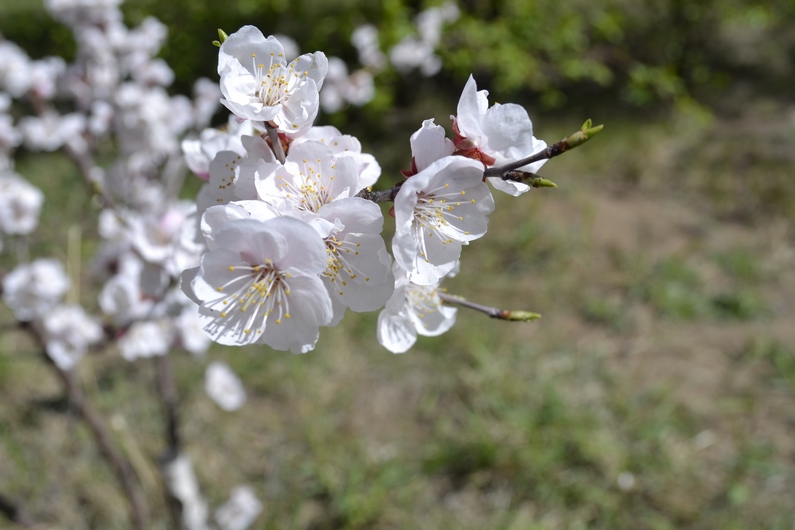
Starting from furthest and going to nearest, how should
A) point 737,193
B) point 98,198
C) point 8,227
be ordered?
point 737,193
point 8,227
point 98,198

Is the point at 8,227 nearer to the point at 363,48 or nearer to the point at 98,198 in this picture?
the point at 98,198

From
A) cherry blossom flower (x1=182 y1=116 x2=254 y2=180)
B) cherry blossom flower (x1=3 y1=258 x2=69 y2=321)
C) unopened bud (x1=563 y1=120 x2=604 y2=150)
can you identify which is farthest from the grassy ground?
unopened bud (x1=563 y1=120 x2=604 y2=150)

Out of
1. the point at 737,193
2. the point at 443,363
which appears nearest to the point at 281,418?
the point at 443,363

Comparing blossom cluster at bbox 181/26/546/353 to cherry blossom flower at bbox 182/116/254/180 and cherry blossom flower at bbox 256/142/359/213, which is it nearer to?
cherry blossom flower at bbox 256/142/359/213

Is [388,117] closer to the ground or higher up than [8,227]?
closer to the ground

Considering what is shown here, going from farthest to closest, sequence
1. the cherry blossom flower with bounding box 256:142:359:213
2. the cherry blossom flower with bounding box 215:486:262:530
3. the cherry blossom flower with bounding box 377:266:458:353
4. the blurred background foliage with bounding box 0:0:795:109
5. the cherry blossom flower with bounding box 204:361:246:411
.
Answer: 1. the blurred background foliage with bounding box 0:0:795:109
2. the cherry blossom flower with bounding box 204:361:246:411
3. the cherry blossom flower with bounding box 215:486:262:530
4. the cherry blossom flower with bounding box 377:266:458:353
5. the cherry blossom flower with bounding box 256:142:359:213

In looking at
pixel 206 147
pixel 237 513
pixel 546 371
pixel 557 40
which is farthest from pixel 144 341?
pixel 557 40

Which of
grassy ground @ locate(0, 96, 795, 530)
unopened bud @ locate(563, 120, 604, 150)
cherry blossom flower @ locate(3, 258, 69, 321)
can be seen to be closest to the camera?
unopened bud @ locate(563, 120, 604, 150)

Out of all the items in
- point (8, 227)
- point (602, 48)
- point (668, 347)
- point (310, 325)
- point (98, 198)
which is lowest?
point (668, 347)
